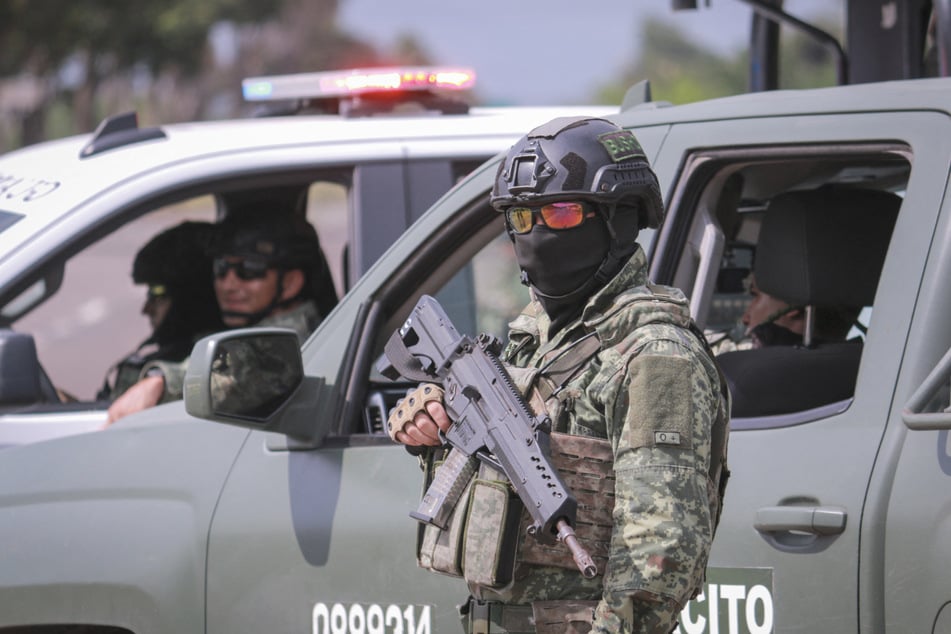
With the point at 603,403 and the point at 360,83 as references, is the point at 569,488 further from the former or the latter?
the point at 360,83

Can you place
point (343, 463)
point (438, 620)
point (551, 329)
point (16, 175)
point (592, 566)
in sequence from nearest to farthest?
point (592, 566)
point (551, 329)
point (438, 620)
point (343, 463)
point (16, 175)

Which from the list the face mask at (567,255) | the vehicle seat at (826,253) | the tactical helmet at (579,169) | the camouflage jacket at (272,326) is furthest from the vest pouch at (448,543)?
the camouflage jacket at (272,326)

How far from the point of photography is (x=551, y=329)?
2.30 meters

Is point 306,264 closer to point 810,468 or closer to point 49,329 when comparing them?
point 810,468

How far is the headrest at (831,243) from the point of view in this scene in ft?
9.93

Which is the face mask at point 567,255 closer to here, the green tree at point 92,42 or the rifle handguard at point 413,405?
the rifle handguard at point 413,405

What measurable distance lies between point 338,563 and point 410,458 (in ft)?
0.79

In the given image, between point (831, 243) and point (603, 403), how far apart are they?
1.08 meters

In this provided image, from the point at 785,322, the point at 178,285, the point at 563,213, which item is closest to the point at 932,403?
the point at 563,213

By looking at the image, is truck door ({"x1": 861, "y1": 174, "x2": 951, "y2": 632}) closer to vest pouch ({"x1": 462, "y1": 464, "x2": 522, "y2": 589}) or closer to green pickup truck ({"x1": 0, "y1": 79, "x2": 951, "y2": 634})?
green pickup truck ({"x1": 0, "y1": 79, "x2": 951, "y2": 634})

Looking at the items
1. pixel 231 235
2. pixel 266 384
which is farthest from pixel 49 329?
pixel 266 384

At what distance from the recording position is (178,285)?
17.6 feet

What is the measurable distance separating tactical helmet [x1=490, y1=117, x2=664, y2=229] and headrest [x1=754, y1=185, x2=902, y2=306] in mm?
831

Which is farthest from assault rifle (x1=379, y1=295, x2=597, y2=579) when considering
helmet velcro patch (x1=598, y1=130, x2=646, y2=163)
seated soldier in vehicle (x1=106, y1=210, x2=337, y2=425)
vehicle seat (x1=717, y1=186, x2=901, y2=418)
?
seated soldier in vehicle (x1=106, y1=210, x2=337, y2=425)
